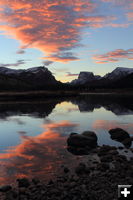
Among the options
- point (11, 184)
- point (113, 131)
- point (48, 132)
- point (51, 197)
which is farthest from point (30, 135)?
point (51, 197)

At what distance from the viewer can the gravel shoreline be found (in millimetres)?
12992

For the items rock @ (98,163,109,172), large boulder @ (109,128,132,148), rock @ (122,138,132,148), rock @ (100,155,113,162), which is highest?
large boulder @ (109,128,132,148)

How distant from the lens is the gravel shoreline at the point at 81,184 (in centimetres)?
1299

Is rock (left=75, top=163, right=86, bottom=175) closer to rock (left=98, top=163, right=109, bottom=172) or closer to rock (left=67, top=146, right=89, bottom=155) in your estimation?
rock (left=98, top=163, right=109, bottom=172)

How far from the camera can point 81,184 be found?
14570mm

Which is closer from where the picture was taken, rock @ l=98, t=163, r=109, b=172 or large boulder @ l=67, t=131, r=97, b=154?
rock @ l=98, t=163, r=109, b=172

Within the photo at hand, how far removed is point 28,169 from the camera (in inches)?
688

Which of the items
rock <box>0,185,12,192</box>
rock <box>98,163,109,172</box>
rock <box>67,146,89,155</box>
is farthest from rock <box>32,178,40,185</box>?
rock <box>67,146,89,155</box>

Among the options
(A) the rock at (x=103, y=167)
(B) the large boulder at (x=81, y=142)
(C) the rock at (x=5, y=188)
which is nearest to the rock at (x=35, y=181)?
(C) the rock at (x=5, y=188)

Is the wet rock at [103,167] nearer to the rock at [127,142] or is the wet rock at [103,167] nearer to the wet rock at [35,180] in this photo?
the wet rock at [35,180]

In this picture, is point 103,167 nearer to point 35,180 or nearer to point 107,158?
point 107,158

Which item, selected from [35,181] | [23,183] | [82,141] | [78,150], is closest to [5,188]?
[23,183]

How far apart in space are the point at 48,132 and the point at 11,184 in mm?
17202

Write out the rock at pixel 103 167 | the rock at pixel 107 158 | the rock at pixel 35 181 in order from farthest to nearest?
the rock at pixel 107 158
the rock at pixel 103 167
the rock at pixel 35 181
